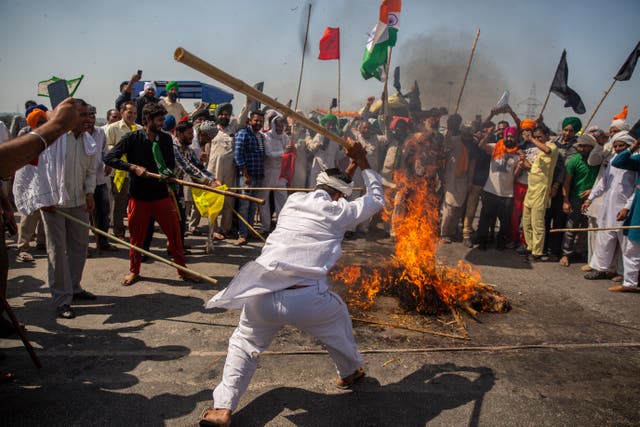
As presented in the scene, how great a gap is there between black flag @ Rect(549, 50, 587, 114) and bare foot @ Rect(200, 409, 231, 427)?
10.2m

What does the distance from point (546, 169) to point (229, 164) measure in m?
6.33

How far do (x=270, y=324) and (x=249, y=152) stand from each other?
5.69 metres

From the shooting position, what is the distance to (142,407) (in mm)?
3271

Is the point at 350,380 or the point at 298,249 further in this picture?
the point at 350,380

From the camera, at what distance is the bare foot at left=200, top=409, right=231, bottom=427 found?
2.88m

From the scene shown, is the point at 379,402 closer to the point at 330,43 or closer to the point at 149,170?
the point at 149,170

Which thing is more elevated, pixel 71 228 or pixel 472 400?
pixel 71 228

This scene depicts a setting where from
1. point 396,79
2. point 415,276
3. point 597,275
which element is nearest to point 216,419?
point 415,276

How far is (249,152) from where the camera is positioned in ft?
27.5

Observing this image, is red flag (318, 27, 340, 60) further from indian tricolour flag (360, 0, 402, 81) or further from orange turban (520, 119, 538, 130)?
orange turban (520, 119, 538, 130)

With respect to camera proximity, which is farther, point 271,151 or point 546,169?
point 271,151

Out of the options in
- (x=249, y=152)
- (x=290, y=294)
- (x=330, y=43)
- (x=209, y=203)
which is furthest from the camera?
(x=330, y=43)

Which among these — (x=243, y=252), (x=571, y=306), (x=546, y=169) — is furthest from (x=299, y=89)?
(x=571, y=306)

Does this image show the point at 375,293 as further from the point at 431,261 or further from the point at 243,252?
the point at 243,252
